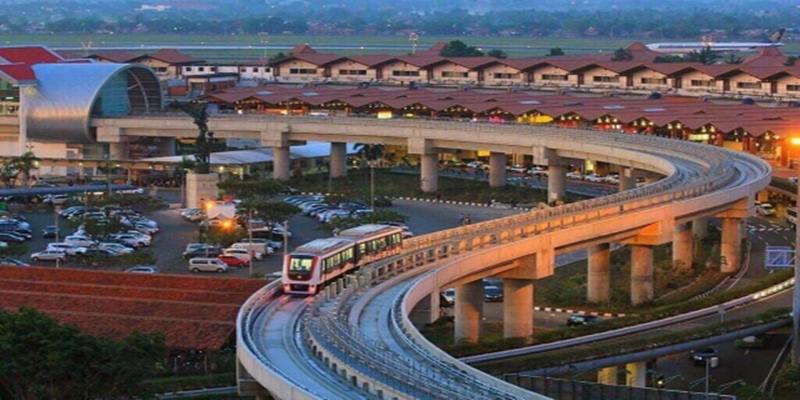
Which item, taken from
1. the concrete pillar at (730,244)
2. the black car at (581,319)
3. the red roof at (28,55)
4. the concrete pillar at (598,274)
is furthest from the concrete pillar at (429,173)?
the black car at (581,319)

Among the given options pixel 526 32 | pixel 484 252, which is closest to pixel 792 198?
pixel 484 252

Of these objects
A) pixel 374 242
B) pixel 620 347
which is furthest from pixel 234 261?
pixel 620 347

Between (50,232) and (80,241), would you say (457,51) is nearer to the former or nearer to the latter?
(50,232)

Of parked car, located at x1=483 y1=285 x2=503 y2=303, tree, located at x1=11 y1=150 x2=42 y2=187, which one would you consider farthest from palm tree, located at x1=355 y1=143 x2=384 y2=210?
parked car, located at x1=483 y1=285 x2=503 y2=303

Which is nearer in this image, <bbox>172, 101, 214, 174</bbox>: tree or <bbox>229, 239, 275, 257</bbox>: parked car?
<bbox>229, 239, 275, 257</bbox>: parked car

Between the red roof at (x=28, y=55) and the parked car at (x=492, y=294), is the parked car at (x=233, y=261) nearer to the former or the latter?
the parked car at (x=492, y=294)

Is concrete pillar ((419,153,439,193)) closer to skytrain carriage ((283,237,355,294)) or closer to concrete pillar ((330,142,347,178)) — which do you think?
concrete pillar ((330,142,347,178))

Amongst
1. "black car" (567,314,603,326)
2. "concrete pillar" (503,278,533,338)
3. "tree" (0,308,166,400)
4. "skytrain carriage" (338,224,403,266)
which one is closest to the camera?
"tree" (0,308,166,400)
